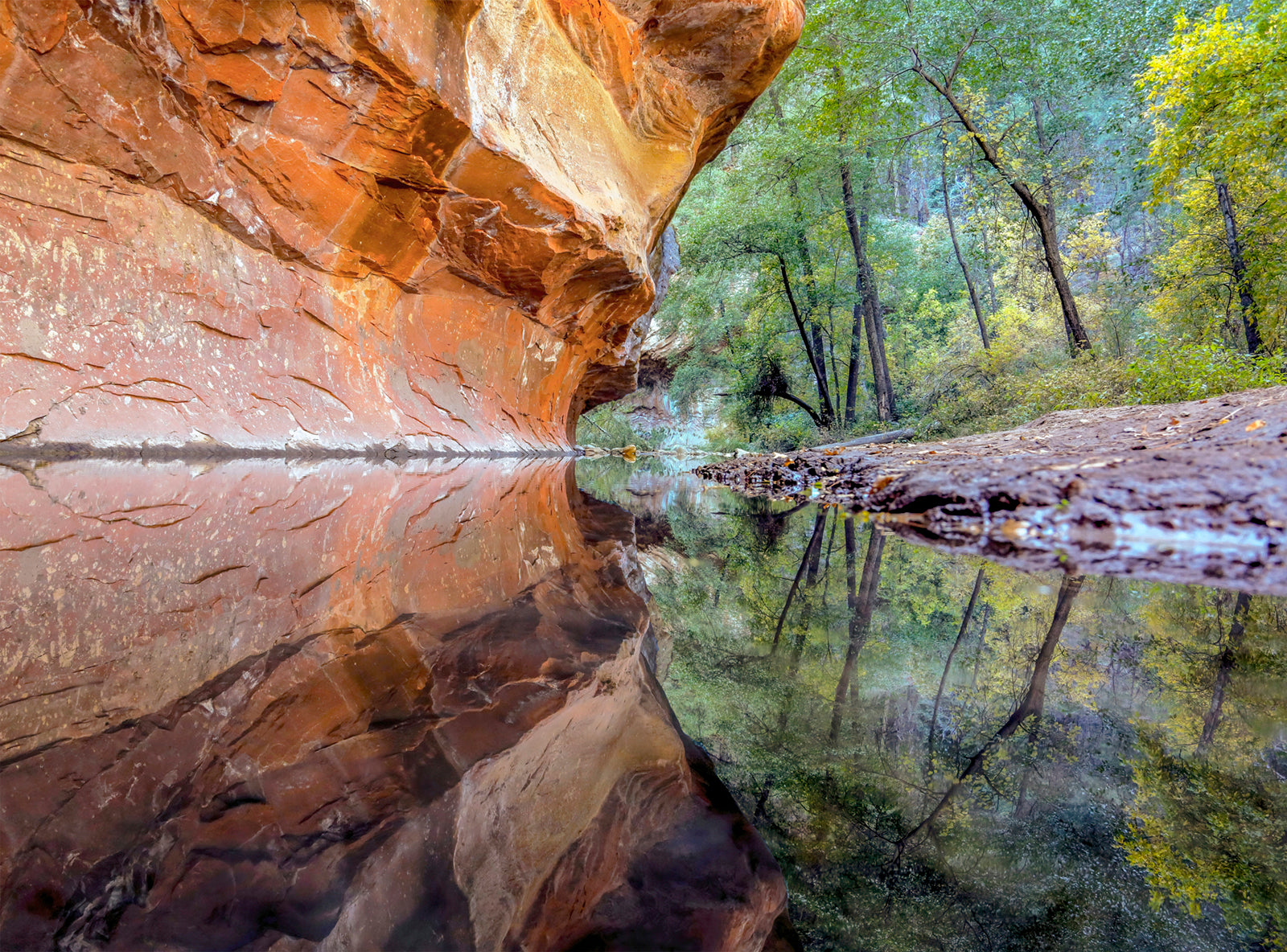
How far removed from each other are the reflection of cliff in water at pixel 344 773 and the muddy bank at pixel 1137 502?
1382 millimetres

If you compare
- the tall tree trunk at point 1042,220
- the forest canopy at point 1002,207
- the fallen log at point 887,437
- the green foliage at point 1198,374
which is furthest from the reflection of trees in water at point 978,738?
the fallen log at point 887,437

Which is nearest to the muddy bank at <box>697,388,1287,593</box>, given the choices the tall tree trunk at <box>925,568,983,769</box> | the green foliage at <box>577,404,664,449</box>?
the tall tree trunk at <box>925,568,983,769</box>

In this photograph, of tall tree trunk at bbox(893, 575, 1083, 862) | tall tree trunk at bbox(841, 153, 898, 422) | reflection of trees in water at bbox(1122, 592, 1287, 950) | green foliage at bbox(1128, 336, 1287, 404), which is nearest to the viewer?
reflection of trees in water at bbox(1122, 592, 1287, 950)

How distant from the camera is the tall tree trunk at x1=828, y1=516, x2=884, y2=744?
1.09m

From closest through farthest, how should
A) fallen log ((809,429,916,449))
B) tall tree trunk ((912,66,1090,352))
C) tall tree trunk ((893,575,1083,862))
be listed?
1. tall tree trunk ((893,575,1083,862))
2. tall tree trunk ((912,66,1090,352))
3. fallen log ((809,429,916,449))

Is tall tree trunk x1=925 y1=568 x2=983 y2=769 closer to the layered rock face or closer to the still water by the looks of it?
the still water

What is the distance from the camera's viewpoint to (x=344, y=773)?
851mm

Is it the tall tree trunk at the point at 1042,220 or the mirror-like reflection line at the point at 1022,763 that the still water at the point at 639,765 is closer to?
the mirror-like reflection line at the point at 1022,763

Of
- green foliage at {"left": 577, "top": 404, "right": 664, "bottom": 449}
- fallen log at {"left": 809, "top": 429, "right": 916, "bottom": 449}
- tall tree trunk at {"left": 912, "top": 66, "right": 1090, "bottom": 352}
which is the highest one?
tall tree trunk at {"left": 912, "top": 66, "right": 1090, "bottom": 352}

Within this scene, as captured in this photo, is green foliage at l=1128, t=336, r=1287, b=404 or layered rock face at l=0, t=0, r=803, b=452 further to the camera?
green foliage at l=1128, t=336, r=1287, b=404

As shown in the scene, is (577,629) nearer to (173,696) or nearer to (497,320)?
(173,696)

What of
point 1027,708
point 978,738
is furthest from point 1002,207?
point 978,738

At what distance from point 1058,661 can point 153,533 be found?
2788 millimetres

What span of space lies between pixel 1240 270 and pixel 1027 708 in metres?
11.7
